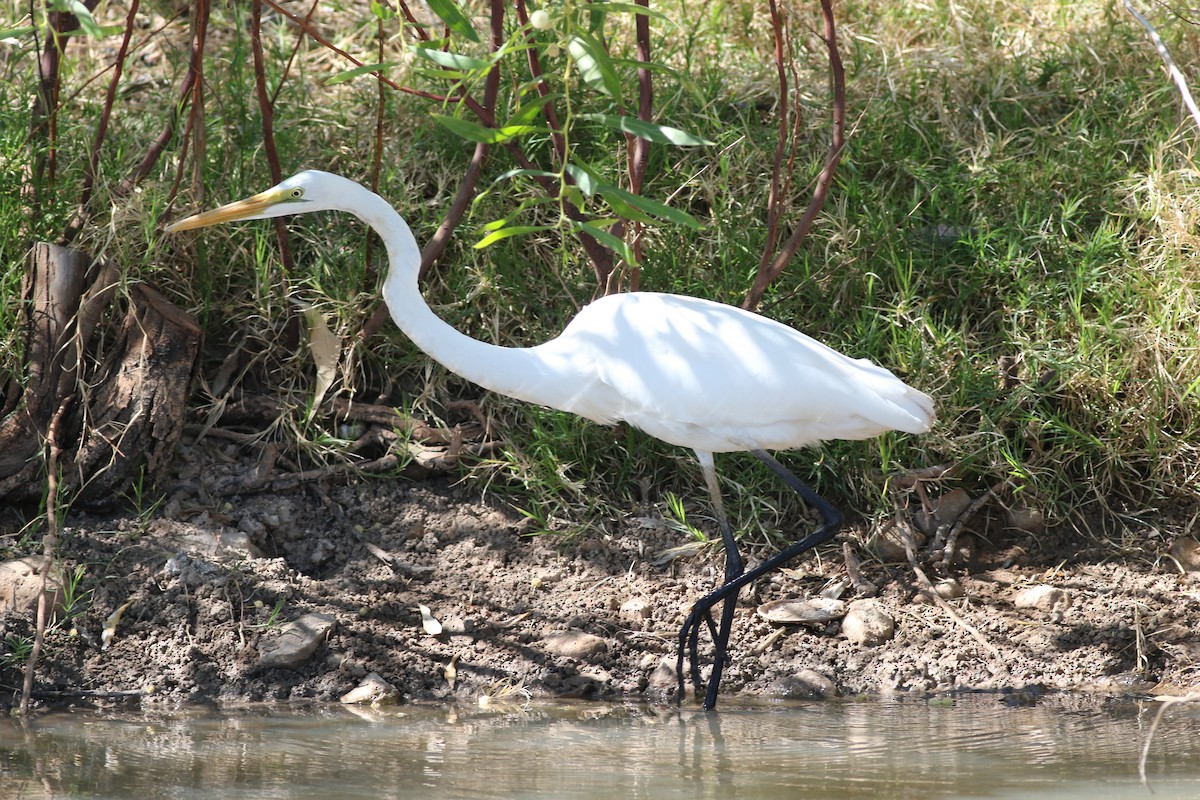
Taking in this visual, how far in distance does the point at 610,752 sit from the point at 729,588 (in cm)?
77

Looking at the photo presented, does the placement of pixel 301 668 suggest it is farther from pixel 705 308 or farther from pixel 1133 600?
pixel 1133 600

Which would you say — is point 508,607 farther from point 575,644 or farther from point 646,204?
point 646,204

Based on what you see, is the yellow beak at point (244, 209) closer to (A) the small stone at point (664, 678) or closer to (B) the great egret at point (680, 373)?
(B) the great egret at point (680, 373)

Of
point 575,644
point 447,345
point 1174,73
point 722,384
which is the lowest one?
point 575,644

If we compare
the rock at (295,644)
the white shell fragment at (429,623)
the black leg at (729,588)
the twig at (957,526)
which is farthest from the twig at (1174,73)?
the rock at (295,644)

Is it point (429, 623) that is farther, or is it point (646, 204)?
point (429, 623)

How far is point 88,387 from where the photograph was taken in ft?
12.4

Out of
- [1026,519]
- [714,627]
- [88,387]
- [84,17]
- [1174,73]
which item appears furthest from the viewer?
[1026,519]

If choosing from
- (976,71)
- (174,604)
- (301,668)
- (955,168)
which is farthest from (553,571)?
A: (976,71)

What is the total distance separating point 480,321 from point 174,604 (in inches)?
55.8

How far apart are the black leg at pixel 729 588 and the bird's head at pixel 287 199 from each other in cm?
129

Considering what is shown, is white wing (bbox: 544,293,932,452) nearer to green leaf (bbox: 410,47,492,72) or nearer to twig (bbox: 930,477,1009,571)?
twig (bbox: 930,477,1009,571)

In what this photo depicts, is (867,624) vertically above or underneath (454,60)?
underneath

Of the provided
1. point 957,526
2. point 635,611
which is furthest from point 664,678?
point 957,526
